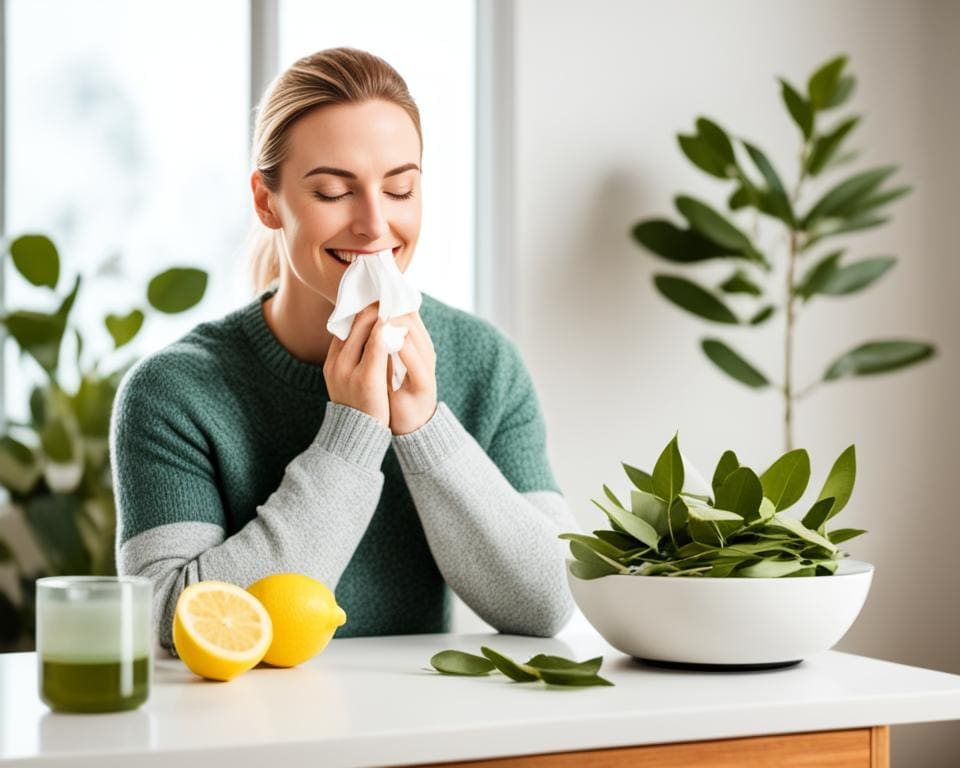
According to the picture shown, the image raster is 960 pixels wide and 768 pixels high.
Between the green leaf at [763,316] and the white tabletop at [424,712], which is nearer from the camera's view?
the white tabletop at [424,712]

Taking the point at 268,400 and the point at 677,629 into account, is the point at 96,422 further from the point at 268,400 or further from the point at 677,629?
the point at 677,629

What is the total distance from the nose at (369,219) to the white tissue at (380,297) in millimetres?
26

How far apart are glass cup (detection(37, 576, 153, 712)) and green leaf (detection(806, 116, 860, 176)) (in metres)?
2.44

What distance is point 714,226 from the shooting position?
295 cm

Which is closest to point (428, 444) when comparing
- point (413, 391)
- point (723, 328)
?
point (413, 391)

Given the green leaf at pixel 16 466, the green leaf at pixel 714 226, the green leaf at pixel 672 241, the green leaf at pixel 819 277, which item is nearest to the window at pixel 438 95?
the green leaf at pixel 672 241

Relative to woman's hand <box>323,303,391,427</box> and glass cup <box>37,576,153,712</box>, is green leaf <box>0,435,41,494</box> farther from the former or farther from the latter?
glass cup <box>37,576,153,712</box>

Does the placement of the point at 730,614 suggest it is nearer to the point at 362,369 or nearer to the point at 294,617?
the point at 294,617

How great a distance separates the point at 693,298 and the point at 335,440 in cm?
186

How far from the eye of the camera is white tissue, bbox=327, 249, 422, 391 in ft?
4.53

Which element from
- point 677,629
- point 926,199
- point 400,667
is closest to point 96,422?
point 400,667

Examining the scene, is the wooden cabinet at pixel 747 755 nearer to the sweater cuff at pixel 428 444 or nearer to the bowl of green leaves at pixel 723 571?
the bowl of green leaves at pixel 723 571

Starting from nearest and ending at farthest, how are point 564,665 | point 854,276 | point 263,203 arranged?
point 564,665
point 263,203
point 854,276

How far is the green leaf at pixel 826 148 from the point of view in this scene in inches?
116
